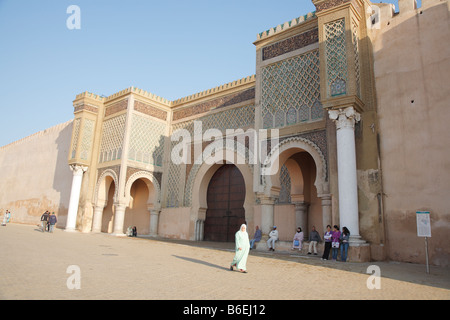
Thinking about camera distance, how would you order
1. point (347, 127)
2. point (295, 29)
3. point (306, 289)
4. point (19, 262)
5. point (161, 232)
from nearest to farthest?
point (306, 289) → point (19, 262) → point (347, 127) → point (295, 29) → point (161, 232)

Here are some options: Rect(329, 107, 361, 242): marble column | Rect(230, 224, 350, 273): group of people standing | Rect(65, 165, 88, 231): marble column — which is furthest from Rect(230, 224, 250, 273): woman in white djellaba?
Rect(65, 165, 88, 231): marble column

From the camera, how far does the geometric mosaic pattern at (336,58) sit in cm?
782

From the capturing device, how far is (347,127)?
770 cm

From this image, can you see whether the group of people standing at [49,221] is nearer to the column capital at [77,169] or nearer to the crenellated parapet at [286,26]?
the column capital at [77,169]

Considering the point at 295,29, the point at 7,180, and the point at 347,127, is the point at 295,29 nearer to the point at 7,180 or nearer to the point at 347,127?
the point at 347,127

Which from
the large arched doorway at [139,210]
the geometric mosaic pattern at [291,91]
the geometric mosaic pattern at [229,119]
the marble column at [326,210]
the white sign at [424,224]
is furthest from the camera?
the large arched doorway at [139,210]

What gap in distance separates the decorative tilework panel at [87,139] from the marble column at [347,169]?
37.0ft

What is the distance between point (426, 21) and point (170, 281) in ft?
26.8

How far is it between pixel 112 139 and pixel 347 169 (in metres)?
10.5

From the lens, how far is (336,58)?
803 cm

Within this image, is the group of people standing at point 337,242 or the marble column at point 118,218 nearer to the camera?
the group of people standing at point 337,242

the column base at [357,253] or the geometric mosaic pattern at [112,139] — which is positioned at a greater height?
the geometric mosaic pattern at [112,139]

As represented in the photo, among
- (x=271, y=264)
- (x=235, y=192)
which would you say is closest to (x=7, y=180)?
(x=235, y=192)

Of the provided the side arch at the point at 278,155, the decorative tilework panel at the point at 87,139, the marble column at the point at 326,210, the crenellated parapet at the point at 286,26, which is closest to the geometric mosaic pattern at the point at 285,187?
the side arch at the point at 278,155
